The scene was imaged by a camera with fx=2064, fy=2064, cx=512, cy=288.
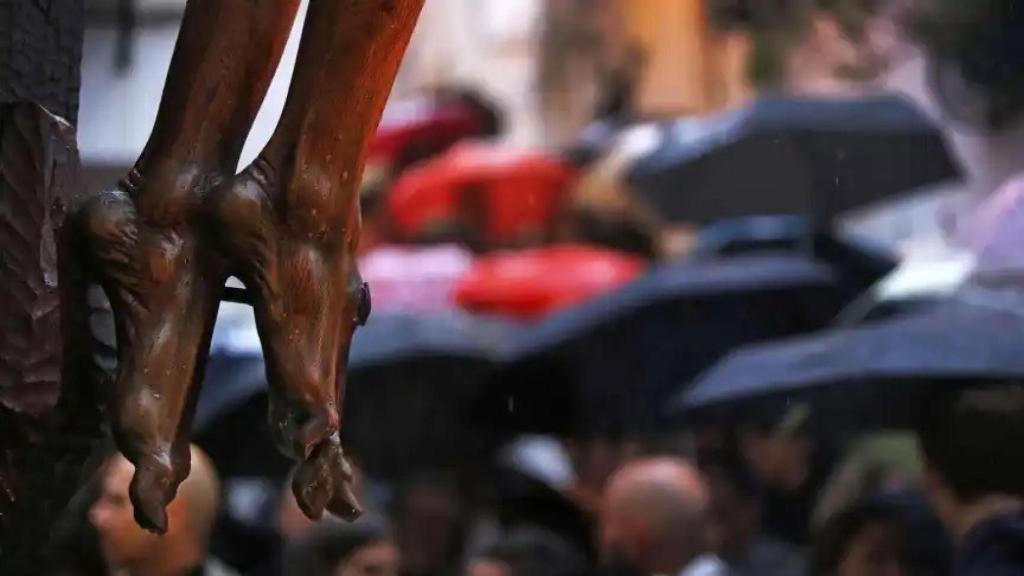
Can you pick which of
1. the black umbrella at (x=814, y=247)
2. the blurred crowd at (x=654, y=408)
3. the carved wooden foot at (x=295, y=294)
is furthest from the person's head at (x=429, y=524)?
the carved wooden foot at (x=295, y=294)

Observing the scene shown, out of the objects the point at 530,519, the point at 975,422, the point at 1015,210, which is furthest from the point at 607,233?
the point at 975,422

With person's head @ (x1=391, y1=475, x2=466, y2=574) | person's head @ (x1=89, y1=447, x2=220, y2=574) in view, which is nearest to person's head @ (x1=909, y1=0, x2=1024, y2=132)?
person's head @ (x1=391, y1=475, x2=466, y2=574)

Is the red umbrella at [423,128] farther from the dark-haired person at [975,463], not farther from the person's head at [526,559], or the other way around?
the dark-haired person at [975,463]

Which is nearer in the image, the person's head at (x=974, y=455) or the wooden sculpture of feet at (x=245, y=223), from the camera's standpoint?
the wooden sculpture of feet at (x=245, y=223)

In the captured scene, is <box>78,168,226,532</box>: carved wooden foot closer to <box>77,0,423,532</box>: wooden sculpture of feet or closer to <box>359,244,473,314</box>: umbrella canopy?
<box>77,0,423,532</box>: wooden sculpture of feet

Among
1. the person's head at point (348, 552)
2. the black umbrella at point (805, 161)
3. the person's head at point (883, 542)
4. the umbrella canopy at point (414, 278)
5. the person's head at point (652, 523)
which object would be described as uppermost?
the black umbrella at point (805, 161)

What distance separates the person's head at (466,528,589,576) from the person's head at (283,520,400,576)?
46 cm

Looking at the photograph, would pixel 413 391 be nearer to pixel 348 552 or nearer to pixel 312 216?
pixel 348 552

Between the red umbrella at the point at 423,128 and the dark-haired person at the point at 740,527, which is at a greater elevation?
the red umbrella at the point at 423,128

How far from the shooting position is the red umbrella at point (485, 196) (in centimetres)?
964

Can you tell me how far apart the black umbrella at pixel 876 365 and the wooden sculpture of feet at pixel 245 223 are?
3473mm

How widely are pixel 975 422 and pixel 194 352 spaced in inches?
116

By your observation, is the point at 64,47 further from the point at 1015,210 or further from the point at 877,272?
the point at 877,272

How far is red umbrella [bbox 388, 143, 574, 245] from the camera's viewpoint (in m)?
9.64
